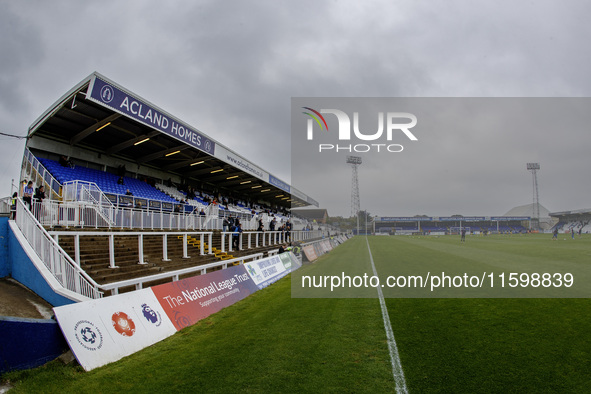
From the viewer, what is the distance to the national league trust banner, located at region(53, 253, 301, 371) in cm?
488

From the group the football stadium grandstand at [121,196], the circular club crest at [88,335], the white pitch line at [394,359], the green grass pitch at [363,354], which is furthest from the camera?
the football stadium grandstand at [121,196]

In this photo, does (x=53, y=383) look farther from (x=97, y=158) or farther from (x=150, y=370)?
(x=97, y=158)

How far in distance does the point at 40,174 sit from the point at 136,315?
524 inches

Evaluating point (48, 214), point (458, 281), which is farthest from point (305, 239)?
point (48, 214)

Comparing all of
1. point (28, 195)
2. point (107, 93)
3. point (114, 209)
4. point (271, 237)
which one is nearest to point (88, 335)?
point (28, 195)

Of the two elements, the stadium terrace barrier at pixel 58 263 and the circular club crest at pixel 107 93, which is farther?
the circular club crest at pixel 107 93

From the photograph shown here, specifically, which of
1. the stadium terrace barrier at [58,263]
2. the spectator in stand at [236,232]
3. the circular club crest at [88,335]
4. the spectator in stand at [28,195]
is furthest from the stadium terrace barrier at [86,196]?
the circular club crest at [88,335]

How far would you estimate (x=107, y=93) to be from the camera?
13609 millimetres

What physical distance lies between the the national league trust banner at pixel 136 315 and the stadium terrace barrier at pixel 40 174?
29.4ft

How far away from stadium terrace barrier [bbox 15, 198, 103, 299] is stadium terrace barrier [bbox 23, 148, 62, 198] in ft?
18.7

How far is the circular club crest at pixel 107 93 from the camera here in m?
13.4

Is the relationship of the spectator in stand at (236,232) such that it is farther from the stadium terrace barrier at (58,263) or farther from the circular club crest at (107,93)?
the stadium terrace barrier at (58,263)

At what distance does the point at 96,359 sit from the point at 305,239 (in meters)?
26.8

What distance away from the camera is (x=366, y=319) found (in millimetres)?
6656
